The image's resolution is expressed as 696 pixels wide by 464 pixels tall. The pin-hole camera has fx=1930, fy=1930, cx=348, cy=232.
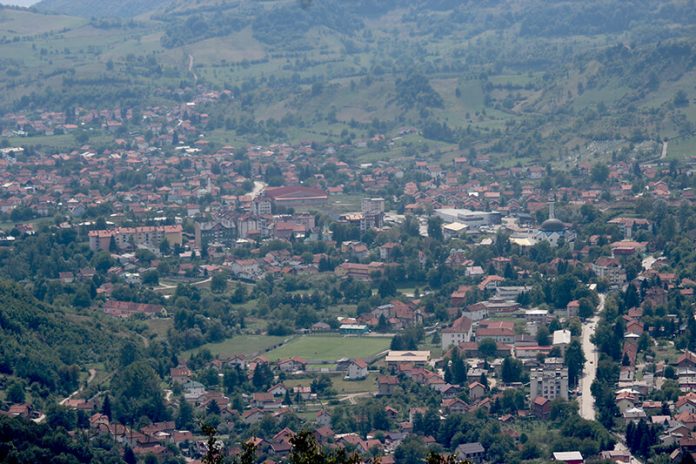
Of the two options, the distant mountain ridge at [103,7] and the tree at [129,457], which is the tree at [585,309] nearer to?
the tree at [129,457]

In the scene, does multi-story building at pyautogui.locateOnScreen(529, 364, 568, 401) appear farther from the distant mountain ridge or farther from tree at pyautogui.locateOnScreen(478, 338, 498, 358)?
the distant mountain ridge

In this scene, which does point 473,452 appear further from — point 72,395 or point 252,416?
point 72,395

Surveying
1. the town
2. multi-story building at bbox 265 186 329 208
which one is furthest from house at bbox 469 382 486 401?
multi-story building at bbox 265 186 329 208

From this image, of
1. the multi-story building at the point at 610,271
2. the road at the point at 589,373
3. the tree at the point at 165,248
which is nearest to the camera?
the road at the point at 589,373

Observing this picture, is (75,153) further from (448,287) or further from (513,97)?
(448,287)

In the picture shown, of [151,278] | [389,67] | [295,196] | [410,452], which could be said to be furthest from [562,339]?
[389,67]

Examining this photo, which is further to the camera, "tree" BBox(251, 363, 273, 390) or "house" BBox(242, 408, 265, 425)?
"tree" BBox(251, 363, 273, 390)

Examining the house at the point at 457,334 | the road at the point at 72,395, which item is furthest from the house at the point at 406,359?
the road at the point at 72,395
